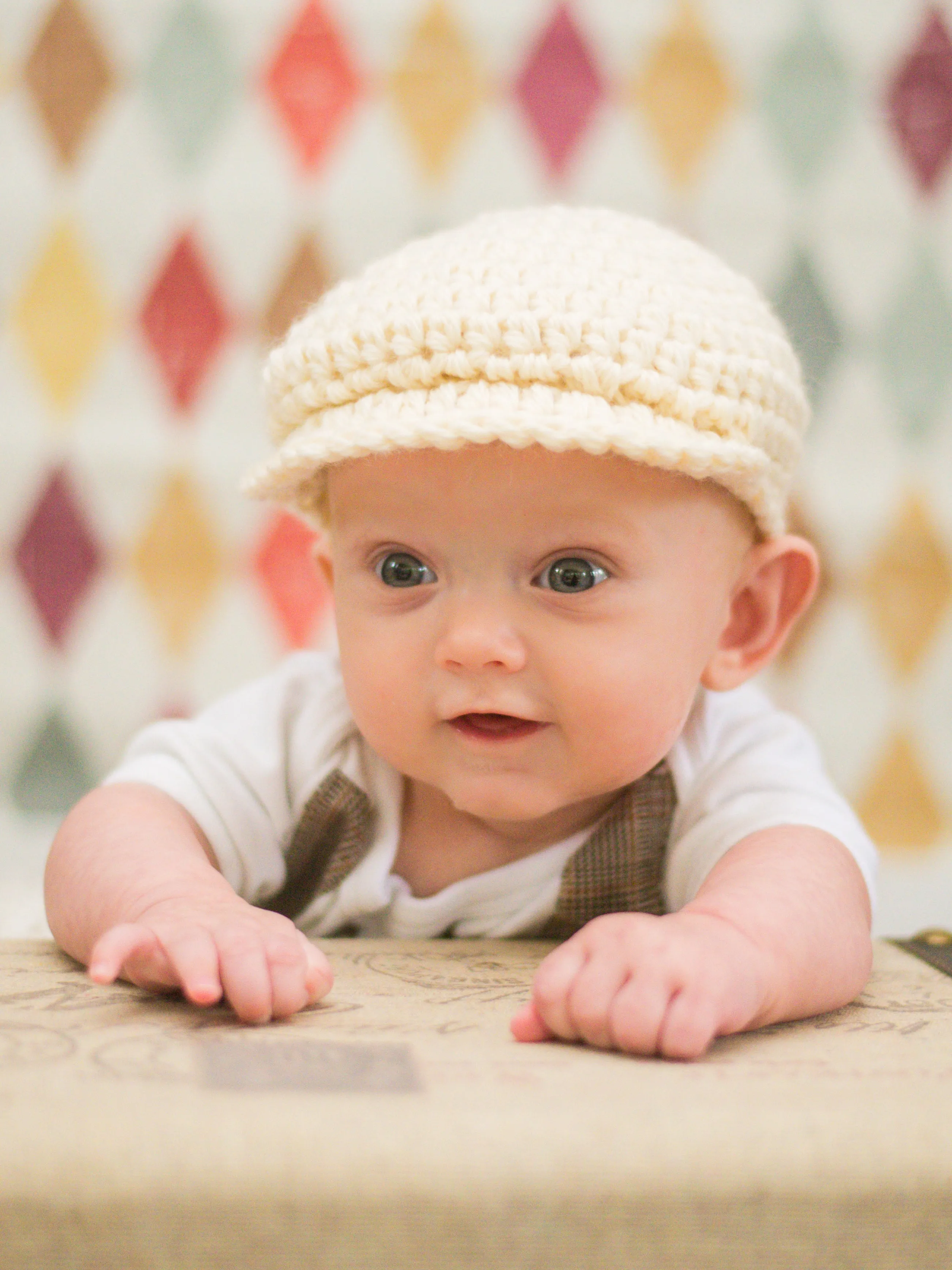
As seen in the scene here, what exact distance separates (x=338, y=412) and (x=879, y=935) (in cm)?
65

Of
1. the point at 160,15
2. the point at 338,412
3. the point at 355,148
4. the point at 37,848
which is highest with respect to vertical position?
the point at 160,15

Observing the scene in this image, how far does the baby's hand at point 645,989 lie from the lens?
0.54 m

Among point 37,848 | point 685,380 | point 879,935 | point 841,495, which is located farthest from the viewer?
point 841,495

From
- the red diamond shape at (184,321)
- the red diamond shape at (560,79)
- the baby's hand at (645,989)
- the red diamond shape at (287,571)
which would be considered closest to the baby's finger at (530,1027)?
the baby's hand at (645,989)

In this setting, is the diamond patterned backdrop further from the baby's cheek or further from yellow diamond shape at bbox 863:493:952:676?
the baby's cheek

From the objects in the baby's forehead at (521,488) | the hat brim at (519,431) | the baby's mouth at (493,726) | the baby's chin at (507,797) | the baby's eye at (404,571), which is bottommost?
the baby's chin at (507,797)

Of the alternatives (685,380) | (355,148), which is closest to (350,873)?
(685,380)

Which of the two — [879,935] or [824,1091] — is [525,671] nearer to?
[824,1091]

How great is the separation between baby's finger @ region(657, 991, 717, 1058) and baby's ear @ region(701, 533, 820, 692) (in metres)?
0.32

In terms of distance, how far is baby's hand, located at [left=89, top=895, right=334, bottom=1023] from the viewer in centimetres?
56

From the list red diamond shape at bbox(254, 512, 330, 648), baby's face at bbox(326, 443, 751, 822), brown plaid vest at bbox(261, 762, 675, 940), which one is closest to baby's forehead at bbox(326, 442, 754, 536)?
baby's face at bbox(326, 443, 751, 822)

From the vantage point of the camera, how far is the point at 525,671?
2.32ft

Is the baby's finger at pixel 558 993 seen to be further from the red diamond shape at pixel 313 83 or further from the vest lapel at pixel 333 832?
the red diamond shape at pixel 313 83

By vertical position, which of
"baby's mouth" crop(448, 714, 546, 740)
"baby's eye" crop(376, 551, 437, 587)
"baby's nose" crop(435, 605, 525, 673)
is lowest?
"baby's mouth" crop(448, 714, 546, 740)
